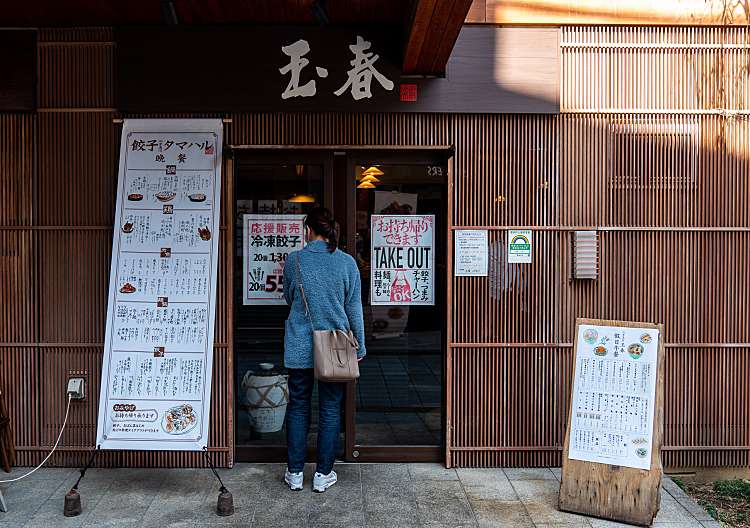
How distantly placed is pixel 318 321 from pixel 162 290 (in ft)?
4.03

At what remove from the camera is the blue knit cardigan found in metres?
5.46

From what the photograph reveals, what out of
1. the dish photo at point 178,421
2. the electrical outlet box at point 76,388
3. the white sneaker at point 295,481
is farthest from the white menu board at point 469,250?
the electrical outlet box at point 76,388

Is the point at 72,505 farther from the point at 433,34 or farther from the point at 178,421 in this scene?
the point at 433,34

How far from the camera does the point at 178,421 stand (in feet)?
17.5

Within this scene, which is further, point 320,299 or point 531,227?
point 531,227

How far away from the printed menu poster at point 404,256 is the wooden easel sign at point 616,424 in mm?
1462

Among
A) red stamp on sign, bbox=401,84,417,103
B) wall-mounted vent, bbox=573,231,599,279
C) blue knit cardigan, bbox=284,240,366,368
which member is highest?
red stamp on sign, bbox=401,84,417,103

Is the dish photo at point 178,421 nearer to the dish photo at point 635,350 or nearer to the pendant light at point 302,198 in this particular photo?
the pendant light at point 302,198

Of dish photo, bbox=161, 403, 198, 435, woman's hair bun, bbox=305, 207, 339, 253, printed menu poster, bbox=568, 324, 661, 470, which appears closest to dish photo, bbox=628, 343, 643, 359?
printed menu poster, bbox=568, 324, 661, 470

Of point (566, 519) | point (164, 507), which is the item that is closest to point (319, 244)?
point (164, 507)

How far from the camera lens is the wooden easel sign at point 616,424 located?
199 inches

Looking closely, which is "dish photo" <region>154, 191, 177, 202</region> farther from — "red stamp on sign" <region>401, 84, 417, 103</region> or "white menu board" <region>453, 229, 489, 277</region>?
"white menu board" <region>453, 229, 489, 277</region>

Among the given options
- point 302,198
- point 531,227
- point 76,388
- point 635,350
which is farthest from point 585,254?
point 76,388

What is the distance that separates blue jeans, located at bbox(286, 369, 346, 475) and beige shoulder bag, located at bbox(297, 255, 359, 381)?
Answer: 9.6 inches
